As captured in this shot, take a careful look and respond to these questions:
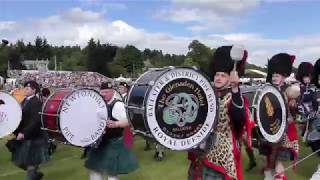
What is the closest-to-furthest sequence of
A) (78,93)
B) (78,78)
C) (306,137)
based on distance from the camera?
(78,93) < (306,137) < (78,78)

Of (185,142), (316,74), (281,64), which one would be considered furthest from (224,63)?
(316,74)

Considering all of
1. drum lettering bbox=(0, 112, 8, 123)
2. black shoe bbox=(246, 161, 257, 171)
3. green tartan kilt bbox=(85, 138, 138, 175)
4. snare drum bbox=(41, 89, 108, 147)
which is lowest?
black shoe bbox=(246, 161, 257, 171)

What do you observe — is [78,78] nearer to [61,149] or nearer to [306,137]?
[61,149]

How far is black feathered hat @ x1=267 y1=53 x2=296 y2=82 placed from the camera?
637 centimetres

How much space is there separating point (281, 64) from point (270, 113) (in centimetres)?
141

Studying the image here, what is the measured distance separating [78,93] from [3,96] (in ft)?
7.52

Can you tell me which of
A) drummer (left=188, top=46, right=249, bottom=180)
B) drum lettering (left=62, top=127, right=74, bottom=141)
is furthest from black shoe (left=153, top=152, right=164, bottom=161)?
drummer (left=188, top=46, right=249, bottom=180)

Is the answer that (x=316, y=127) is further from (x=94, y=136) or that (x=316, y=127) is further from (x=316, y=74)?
(x=94, y=136)

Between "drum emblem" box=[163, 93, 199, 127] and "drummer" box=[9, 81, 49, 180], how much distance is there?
3882 millimetres

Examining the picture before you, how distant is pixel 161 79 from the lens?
358 cm

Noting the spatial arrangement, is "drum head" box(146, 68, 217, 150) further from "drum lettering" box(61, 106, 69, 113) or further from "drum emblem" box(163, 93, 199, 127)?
"drum lettering" box(61, 106, 69, 113)

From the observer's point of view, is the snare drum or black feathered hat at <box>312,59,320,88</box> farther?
black feathered hat at <box>312,59,320,88</box>

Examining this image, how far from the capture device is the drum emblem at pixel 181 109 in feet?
11.8

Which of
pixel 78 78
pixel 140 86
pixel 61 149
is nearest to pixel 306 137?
pixel 140 86
